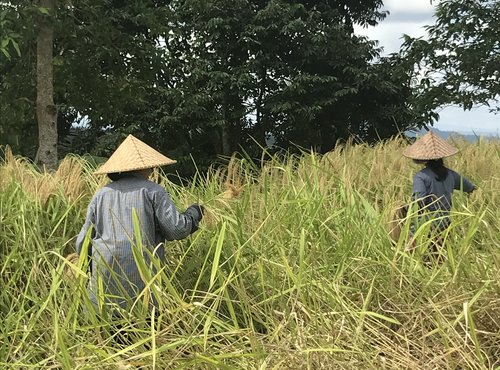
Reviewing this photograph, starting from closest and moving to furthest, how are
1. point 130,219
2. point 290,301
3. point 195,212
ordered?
point 290,301 < point 130,219 < point 195,212

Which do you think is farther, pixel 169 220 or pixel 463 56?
pixel 463 56

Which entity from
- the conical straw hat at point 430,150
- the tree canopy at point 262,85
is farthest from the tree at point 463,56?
the conical straw hat at point 430,150

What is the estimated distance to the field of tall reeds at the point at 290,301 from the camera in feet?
5.81

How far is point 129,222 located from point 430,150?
2.08m

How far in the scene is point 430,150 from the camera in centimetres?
362

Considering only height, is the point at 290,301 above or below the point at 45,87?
below

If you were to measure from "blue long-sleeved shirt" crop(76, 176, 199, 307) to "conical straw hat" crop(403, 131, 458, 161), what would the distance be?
175 centimetres

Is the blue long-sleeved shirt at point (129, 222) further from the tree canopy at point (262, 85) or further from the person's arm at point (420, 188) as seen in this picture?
the tree canopy at point (262, 85)

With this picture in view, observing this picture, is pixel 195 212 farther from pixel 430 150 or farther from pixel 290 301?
pixel 430 150

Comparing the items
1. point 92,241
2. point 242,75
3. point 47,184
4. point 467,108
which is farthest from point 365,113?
point 92,241

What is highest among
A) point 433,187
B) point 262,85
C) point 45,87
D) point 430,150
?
point 262,85

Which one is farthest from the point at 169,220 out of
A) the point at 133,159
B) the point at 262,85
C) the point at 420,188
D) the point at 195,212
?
the point at 262,85

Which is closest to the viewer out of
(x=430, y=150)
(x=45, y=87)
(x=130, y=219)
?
(x=130, y=219)

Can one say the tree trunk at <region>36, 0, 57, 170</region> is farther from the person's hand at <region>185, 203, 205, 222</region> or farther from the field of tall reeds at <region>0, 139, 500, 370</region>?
the person's hand at <region>185, 203, 205, 222</region>
